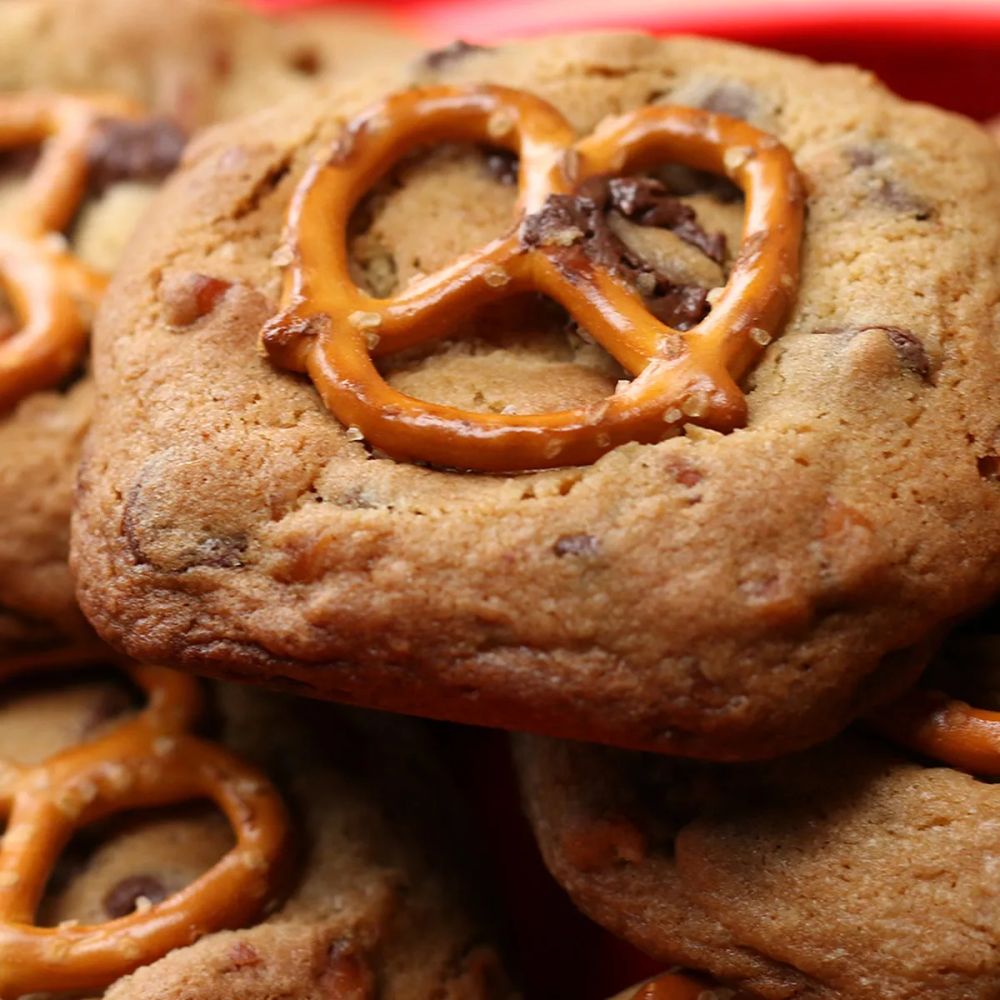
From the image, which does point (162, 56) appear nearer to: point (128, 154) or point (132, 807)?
point (128, 154)

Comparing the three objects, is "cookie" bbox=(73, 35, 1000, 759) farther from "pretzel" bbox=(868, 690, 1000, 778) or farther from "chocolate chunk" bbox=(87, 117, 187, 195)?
"chocolate chunk" bbox=(87, 117, 187, 195)

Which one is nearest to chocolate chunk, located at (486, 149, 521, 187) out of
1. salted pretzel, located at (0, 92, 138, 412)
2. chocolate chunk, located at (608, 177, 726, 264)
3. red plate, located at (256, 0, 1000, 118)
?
chocolate chunk, located at (608, 177, 726, 264)

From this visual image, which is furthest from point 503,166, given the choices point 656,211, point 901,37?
point 901,37

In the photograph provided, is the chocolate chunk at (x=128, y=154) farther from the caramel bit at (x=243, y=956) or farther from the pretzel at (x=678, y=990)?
the pretzel at (x=678, y=990)

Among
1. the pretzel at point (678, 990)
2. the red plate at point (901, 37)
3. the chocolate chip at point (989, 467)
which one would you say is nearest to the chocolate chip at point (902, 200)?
the chocolate chip at point (989, 467)

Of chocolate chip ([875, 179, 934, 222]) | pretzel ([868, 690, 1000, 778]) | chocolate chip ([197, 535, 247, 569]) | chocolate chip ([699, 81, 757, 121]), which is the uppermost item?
chocolate chip ([699, 81, 757, 121])

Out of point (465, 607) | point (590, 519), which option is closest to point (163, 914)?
point (465, 607)

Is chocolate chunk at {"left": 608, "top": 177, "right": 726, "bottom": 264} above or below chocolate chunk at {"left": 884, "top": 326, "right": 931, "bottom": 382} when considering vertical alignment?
above
